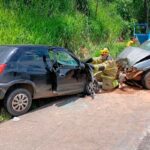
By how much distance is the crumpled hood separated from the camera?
12.7 metres

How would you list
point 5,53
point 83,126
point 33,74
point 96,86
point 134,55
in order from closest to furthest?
point 83,126 < point 5,53 < point 33,74 < point 96,86 < point 134,55

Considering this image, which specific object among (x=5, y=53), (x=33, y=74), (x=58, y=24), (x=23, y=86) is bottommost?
(x=23, y=86)

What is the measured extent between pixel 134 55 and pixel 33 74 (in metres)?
5.00

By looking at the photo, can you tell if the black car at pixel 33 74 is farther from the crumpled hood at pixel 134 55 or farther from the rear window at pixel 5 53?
the crumpled hood at pixel 134 55

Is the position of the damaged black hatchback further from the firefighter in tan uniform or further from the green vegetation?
the green vegetation

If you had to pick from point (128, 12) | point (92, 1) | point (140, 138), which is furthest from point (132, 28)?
point (140, 138)

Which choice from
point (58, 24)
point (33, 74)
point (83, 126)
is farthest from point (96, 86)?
point (58, 24)

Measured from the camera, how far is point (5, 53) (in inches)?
354

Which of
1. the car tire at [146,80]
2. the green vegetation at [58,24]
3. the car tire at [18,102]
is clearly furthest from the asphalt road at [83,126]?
the green vegetation at [58,24]

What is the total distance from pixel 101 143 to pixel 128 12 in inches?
812

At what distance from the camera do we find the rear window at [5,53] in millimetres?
8852

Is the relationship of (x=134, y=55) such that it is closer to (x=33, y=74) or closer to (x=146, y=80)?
(x=146, y=80)

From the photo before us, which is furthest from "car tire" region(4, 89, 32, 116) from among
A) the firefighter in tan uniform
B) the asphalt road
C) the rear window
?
the firefighter in tan uniform

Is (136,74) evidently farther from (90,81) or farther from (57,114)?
(57,114)
